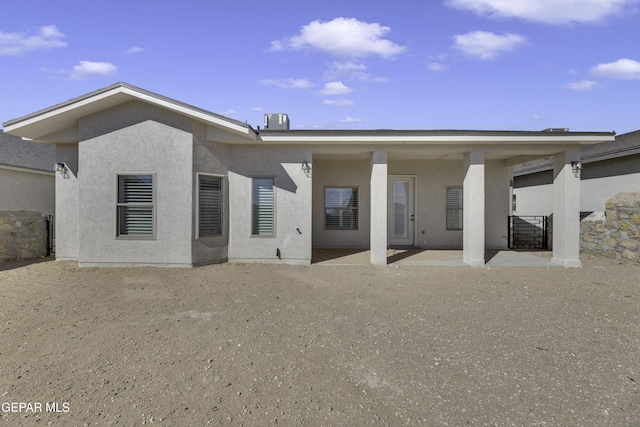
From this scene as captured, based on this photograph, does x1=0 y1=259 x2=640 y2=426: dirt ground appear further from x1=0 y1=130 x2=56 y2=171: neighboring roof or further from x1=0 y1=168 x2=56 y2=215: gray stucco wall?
x1=0 y1=130 x2=56 y2=171: neighboring roof

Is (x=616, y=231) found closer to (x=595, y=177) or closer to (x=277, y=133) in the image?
(x=595, y=177)

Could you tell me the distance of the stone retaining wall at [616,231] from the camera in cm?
924

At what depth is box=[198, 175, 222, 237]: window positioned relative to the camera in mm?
8367

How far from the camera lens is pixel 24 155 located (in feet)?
45.7

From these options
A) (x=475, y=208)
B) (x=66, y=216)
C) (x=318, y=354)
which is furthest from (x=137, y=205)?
(x=475, y=208)

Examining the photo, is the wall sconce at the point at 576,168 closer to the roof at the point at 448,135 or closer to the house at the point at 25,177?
the roof at the point at 448,135

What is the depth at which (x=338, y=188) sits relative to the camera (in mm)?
12016

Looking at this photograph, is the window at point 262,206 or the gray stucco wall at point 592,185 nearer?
the window at point 262,206

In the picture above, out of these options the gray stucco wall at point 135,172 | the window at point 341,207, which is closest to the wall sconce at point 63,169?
the gray stucco wall at point 135,172

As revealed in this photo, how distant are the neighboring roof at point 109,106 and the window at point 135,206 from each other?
5.75 feet

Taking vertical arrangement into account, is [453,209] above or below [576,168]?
below

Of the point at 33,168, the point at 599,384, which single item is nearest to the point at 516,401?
the point at 599,384

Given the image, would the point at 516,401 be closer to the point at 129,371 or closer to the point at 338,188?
the point at 129,371

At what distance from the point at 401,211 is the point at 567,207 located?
16.2 ft
